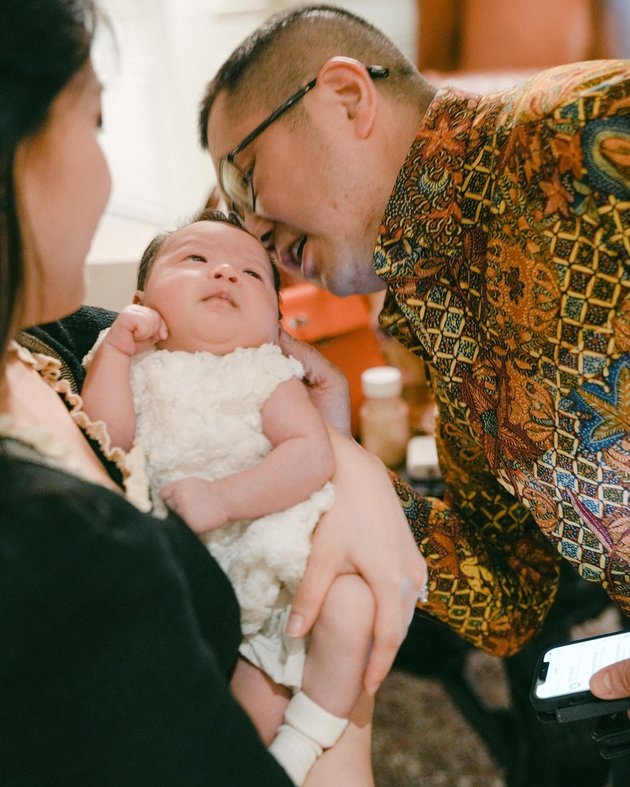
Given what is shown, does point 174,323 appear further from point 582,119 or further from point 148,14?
point 148,14

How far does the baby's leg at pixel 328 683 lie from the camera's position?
82 cm

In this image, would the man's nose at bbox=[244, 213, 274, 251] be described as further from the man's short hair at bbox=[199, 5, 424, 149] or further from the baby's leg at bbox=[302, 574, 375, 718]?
the baby's leg at bbox=[302, 574, 375, 718]

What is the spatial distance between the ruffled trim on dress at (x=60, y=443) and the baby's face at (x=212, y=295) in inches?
5.7

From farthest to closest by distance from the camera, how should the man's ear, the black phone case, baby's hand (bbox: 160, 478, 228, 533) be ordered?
1. the man's ear
2. the black phone case
3. baby's hand (bbox: 160, 478, 228, 533)

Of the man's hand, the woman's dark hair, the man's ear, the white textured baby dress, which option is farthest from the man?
the woman's dark hair

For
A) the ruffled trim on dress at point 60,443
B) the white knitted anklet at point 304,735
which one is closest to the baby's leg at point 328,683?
the white knitted anklet at point 304,735

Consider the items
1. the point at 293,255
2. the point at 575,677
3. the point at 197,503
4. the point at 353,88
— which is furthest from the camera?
the point at 293,255

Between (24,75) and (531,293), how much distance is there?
656 millimetres

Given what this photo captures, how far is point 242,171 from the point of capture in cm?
134

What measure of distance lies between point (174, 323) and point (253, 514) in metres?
0.27

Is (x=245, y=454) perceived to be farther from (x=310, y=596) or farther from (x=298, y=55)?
(x=298, y=55)

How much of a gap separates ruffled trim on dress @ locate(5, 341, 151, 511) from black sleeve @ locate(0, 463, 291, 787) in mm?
45

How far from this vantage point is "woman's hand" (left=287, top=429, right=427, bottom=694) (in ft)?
2.75

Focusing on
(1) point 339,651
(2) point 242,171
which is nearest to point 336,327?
(2) point 242,171
